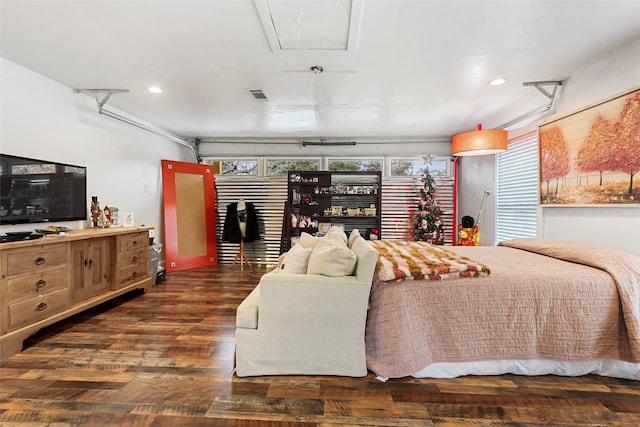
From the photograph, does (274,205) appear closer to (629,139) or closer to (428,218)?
(428,218)

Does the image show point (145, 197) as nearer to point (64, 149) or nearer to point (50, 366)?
point (64, 149)

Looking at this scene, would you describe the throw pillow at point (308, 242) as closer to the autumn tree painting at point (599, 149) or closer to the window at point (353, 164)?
the autumn tree painting at point (599, 149)

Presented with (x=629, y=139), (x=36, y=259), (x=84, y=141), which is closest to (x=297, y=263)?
(x=36, y=259)

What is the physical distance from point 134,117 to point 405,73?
424cm

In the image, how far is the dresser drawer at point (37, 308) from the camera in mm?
2463

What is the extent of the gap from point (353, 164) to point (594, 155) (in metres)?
3.93

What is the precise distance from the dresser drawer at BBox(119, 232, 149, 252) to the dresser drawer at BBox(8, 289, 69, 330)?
92 centimetres

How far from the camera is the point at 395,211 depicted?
616cm

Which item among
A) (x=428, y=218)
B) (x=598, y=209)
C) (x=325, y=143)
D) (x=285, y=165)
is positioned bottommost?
(x=428, y=218)

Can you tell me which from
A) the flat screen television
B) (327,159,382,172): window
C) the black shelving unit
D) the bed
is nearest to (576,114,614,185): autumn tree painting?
the bed

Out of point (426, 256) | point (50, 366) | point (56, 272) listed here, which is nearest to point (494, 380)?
point (426, 256)

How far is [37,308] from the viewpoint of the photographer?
265 cm

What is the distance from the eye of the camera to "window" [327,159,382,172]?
245 inches

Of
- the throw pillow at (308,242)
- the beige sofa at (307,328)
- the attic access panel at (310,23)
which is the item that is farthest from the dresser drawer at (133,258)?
the attic access panel at (310,23)
